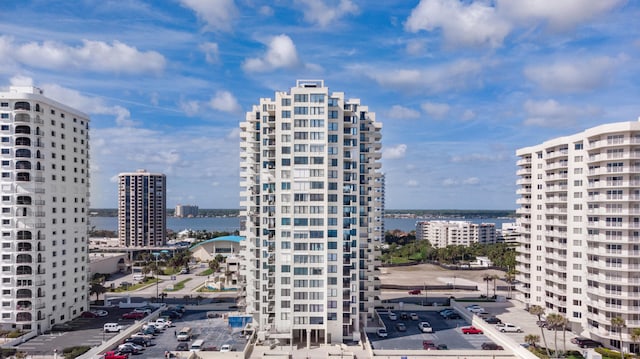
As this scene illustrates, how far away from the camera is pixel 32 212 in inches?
2697

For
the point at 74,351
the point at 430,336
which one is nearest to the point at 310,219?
the point at 430,336

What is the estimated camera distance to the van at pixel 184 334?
65.6m

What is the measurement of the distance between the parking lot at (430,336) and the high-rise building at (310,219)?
5.50 m

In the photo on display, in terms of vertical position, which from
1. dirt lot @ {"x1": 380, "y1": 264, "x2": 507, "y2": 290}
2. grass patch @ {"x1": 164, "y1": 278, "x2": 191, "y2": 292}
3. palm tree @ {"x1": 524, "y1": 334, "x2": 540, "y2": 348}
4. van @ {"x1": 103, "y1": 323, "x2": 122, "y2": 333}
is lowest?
dirt lot @ {"x1": 380, "y1": 264, "x2": 507, "y2": 290}

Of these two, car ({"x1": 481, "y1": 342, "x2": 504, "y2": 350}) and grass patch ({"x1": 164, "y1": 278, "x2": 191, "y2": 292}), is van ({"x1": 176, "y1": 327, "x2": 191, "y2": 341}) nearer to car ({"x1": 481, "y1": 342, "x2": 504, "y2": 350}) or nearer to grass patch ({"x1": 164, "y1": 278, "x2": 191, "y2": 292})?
grass patch ({"x1": 164, "y1": 278, "x2": 191, "y2": 292})

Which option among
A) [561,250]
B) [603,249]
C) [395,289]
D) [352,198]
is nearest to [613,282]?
[603,249]

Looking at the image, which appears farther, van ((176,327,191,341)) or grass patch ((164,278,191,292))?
grass patch ((164,278,191,292))

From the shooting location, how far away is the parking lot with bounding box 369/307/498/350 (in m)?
63.7

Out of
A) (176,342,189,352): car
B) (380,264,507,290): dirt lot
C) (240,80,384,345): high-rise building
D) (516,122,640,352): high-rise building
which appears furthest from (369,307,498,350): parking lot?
(380,264,507,290): dirt lot

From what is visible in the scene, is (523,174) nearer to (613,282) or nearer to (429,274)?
(613,282)

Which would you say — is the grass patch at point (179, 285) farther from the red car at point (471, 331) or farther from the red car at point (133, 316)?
the red car at point (471, 331)

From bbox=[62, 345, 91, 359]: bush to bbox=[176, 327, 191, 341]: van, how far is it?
12.0m

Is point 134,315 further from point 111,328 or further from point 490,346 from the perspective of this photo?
point 490,346

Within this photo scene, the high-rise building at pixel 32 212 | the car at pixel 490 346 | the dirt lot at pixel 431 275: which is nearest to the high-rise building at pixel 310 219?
the car at pixel 490 346
